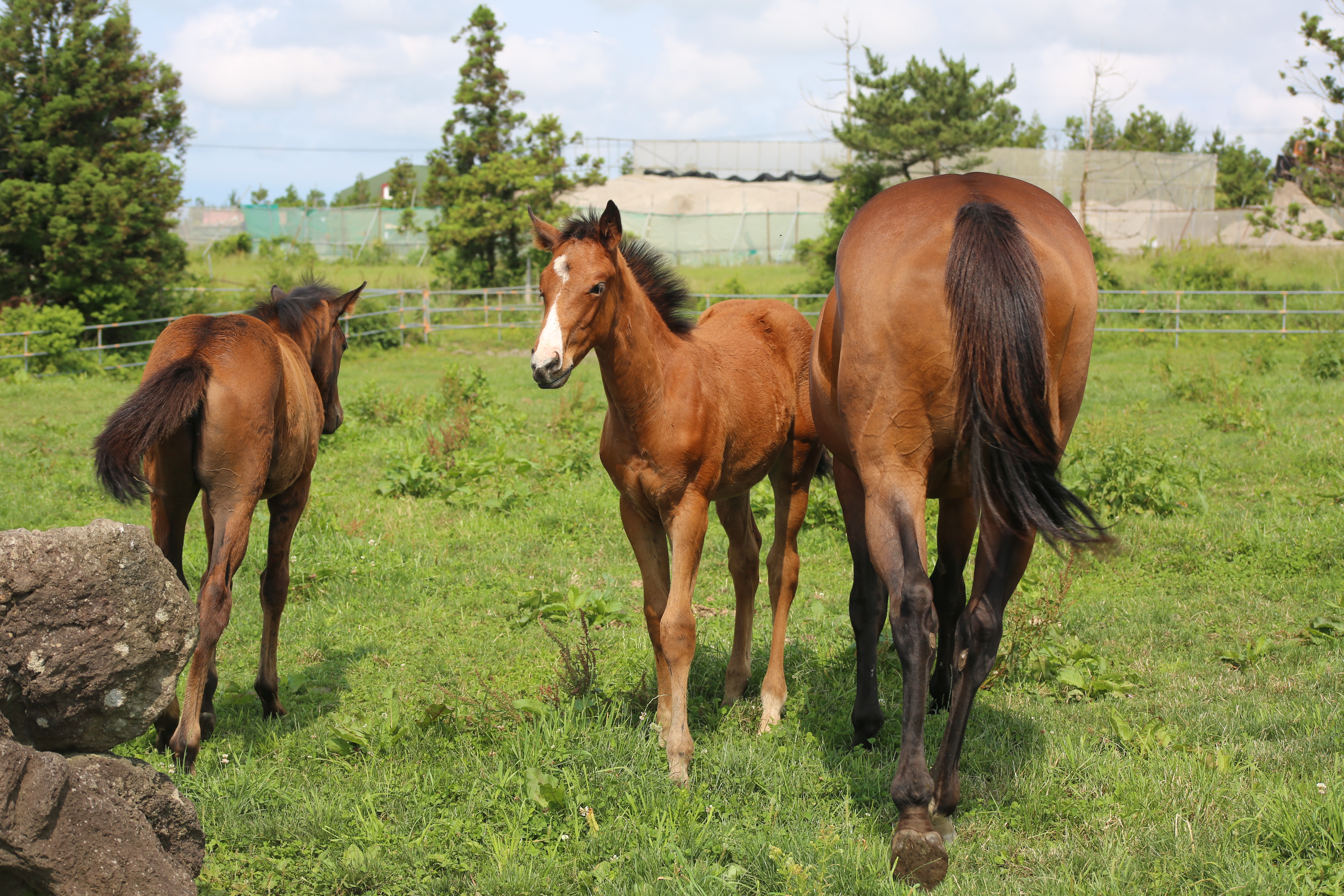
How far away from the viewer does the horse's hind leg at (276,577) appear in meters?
4.61

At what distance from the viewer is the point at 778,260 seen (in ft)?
124

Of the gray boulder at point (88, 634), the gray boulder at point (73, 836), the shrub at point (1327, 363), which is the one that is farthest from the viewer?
the shrub at point (1327, 363)

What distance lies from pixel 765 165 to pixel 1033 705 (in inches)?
1845

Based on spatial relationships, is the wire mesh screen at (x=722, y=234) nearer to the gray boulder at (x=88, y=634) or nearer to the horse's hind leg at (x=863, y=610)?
the horse's hind leg at (x=863, y=610)

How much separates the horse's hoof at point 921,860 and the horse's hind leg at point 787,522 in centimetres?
159

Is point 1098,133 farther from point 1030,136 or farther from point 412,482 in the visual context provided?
point 412,482

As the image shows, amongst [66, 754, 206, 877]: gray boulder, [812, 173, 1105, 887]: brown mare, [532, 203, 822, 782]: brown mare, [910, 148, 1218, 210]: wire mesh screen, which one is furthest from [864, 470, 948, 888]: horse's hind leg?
[910, 148, 1218, 210]: wire mesh screen

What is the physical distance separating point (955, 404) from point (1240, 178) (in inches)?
1822

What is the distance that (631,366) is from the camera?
3.89 meters

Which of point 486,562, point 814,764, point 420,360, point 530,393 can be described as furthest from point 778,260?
point 814,764

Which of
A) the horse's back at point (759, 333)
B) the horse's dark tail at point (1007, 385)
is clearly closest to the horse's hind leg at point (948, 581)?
the horse's dark tail at point (1007, 385)

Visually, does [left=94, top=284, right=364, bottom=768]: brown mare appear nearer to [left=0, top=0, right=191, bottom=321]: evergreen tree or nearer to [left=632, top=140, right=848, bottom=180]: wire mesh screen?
[left=0, top=0, right=191, bottom=321]: evergreen tree

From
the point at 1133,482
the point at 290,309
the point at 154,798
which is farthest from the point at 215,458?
the point at 1133,482

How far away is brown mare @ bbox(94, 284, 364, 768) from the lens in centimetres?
383
